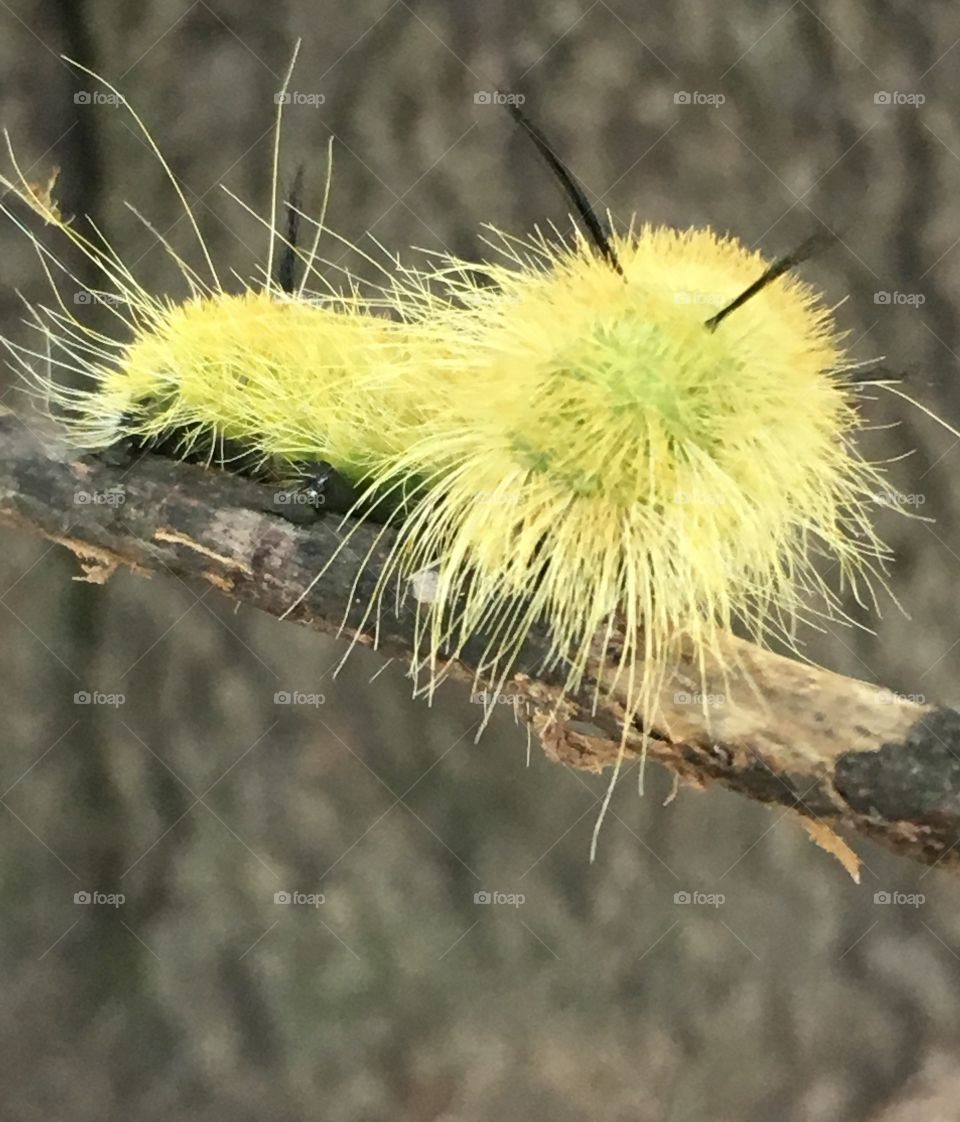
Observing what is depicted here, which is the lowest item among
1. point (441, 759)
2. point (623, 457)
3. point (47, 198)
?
point (441, 759)

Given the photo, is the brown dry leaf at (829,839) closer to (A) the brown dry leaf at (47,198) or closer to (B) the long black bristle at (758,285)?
(B) the long black bristle at (758,285)

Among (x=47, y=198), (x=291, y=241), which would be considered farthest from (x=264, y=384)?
(x=47, y=198)

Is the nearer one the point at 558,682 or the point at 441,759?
the point at 558,682

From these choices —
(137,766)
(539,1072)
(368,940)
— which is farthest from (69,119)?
(539,1072)

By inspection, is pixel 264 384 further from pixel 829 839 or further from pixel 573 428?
pixel 829 839

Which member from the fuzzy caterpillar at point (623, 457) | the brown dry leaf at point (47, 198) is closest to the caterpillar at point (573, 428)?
the fuzzy caterpillar at point (623, 457)

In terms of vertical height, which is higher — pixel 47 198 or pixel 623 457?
pixel 47 198

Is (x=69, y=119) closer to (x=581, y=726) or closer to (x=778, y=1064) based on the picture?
(x=581, y=726)
